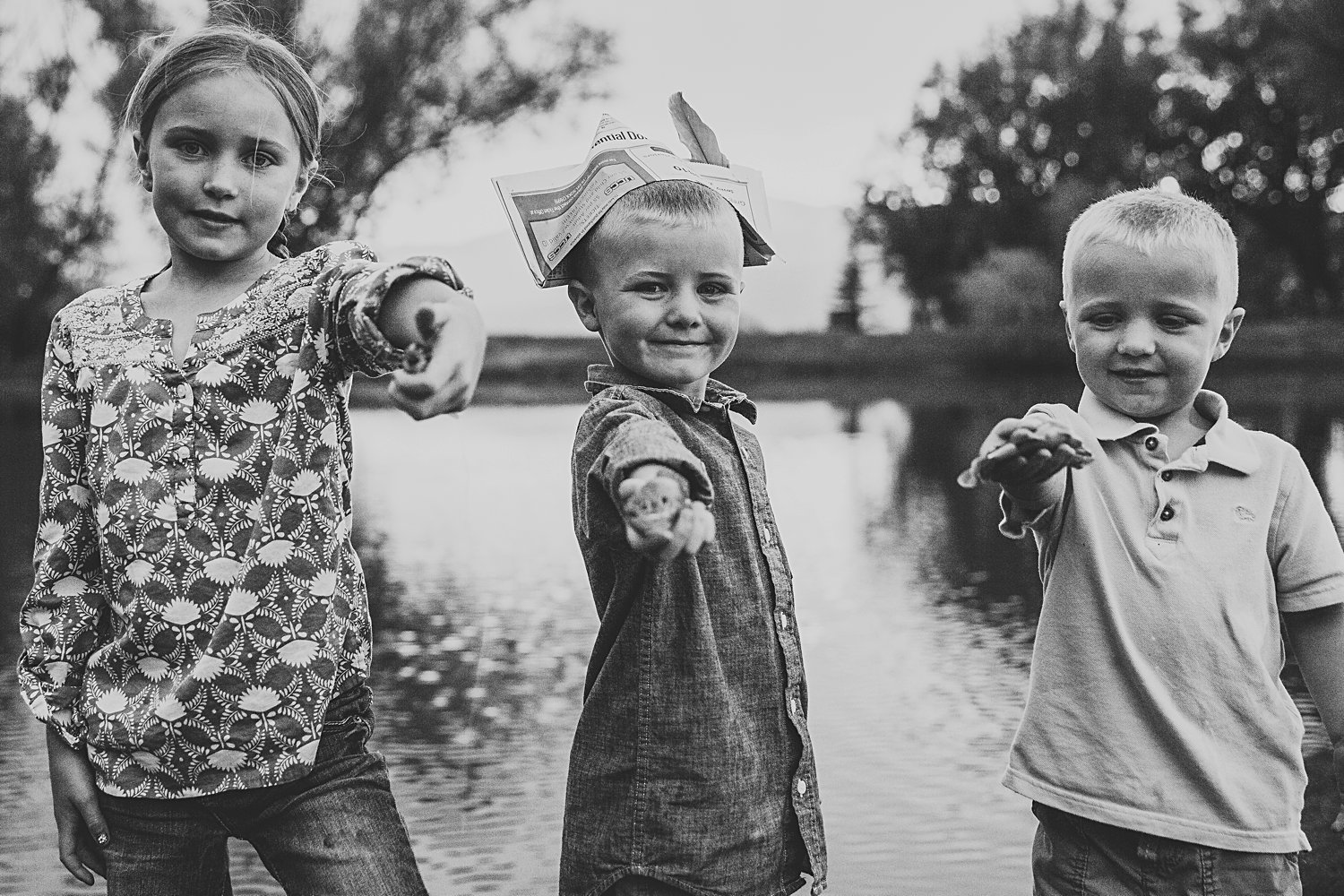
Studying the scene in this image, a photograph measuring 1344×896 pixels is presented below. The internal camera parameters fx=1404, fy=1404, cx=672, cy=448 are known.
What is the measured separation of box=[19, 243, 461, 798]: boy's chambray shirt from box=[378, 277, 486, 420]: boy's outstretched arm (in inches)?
6.0

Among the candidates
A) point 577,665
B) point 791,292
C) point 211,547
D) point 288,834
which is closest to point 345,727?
point 288,834

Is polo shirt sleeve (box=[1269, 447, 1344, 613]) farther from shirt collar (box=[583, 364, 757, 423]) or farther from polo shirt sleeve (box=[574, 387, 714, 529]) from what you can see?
polo shirt sleeve (box=[574, 387, 714, 529])

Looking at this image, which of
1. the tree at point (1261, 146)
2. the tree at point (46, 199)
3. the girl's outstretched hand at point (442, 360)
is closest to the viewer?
the girl's outstretched hand at point (442, 360)

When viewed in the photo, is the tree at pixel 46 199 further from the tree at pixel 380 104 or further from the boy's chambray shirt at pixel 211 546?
the boy's chambray shirt at pixel 211 546

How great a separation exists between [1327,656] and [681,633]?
0.92 metres

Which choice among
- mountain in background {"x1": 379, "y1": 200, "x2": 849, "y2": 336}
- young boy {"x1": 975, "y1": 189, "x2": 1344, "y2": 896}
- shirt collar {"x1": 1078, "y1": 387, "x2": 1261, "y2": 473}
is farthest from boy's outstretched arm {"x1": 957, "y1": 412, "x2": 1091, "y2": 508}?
mountain in background {"x1": 379, "y1": 200, "x2": 849, "y2": 336}

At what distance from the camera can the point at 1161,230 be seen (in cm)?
193

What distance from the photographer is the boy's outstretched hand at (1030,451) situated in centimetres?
165

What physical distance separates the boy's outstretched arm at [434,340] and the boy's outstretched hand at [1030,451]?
23.5 inches

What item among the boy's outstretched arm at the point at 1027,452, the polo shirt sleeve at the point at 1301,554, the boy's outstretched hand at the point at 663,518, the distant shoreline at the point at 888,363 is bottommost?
the polo shirt sleeve at the point at 1301,554

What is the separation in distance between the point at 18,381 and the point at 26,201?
3199 mm

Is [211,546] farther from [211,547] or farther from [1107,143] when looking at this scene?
[1107,143]

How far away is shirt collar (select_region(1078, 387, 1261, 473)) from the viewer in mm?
1937

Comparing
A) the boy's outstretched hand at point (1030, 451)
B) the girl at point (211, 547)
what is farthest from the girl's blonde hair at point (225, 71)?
the boy's outstretched hand at point (1030, 451)
